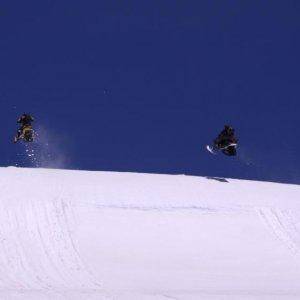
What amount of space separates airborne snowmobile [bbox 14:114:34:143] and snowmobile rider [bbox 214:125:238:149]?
257 inches

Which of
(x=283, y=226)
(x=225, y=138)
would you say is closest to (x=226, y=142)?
(x=225, y=138)

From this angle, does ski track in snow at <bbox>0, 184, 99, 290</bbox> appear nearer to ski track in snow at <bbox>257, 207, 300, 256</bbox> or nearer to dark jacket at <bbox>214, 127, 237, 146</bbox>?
ski track in snow at <bbox>257, 207, 300, 256</bbox>

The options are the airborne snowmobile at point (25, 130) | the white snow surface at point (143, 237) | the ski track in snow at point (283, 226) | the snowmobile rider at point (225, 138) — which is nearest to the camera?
the white snow surface at point (143, 237)

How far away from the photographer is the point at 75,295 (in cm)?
936

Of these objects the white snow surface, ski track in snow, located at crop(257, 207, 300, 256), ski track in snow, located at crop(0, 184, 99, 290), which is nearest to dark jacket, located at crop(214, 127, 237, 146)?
the white snow surface

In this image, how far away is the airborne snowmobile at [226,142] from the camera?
72.3 ft

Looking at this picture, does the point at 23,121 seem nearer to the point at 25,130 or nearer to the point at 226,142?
the point at 25,130

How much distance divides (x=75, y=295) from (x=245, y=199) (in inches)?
434

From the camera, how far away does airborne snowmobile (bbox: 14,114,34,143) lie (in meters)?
21.4

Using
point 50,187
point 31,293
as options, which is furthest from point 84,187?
point 31,293

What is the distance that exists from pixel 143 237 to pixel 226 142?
7.44 meters

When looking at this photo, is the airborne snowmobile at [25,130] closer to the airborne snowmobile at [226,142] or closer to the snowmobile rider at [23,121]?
the snowmobile rider at [23,121]

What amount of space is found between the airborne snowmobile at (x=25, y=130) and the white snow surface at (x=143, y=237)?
1409mm

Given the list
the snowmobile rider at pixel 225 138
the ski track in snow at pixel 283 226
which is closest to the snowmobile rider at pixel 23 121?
the snowmobile rider at pixel 225 138
